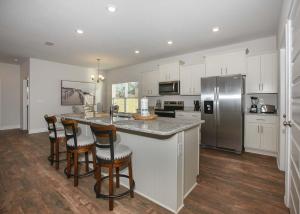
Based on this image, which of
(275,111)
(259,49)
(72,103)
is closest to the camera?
(275,111)

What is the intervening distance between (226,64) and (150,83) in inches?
104

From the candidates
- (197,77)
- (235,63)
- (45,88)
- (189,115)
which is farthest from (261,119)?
(45,88)

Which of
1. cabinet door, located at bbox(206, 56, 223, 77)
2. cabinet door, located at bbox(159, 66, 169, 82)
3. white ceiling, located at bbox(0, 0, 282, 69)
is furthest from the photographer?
cabinet door, located at bbox(159, 66, 169, 82)

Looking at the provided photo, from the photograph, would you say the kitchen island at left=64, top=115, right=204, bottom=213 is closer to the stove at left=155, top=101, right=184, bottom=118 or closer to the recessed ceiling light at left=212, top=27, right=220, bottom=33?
the recessed ceiling light at left=212, top=27, right=220, bottom=33

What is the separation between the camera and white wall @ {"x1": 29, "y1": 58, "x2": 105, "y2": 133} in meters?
5.73

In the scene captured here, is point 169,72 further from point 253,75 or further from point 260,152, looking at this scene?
point 260,152

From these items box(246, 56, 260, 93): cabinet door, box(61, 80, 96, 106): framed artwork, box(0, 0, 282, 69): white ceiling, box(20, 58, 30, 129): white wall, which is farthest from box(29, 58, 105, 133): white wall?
box(246, 56, 260, 93): cabinet door

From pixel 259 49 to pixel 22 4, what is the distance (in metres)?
5.00

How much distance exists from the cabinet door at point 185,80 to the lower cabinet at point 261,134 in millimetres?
1736

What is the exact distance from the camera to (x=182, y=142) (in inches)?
70.4

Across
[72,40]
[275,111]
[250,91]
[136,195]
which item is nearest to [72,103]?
[72,40]

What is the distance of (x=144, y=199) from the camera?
1951 millimetres

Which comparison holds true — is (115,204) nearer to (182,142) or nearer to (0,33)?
(182,142)

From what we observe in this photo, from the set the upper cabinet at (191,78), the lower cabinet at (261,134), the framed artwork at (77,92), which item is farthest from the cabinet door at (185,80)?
the framed artwork at (77,92)
